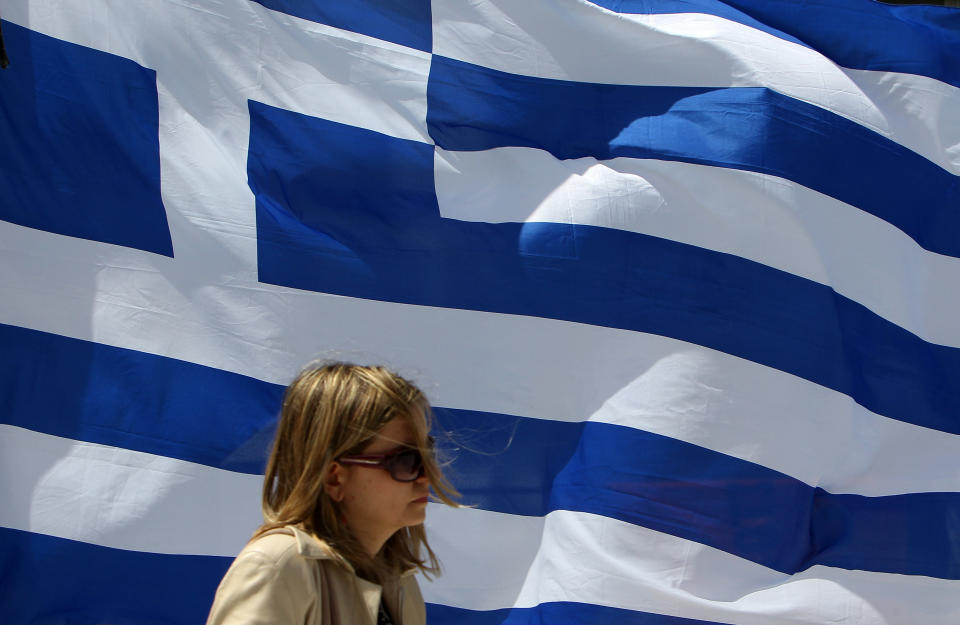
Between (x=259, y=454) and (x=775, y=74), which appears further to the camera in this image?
(x=775, y=74)

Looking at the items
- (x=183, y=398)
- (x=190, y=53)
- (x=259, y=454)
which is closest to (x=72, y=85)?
(x=190, y=53)

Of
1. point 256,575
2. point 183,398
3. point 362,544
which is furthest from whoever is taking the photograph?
point 183,398

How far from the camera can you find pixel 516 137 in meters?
3.70

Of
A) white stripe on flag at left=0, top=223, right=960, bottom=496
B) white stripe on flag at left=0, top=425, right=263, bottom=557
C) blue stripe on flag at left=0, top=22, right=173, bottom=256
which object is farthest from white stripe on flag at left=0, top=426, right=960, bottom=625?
blue stripe on flag at left=0, top=22, right=173, bottom=256

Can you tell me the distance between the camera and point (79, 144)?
10.3 ft

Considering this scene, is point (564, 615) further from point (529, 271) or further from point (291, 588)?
point (291, 588)

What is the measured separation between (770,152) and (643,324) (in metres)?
0.75

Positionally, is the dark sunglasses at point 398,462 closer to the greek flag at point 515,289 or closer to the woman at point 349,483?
the woman at point 349,483

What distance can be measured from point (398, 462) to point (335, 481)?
99 millimetres

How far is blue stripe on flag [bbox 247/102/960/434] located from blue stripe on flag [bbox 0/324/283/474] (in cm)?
37

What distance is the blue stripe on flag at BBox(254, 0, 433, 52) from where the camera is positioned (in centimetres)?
352

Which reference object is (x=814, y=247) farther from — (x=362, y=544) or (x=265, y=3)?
(x=362, y=544)

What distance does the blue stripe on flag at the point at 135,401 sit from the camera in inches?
117

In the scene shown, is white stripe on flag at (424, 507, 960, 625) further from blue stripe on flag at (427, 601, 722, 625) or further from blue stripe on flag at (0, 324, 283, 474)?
blue stripe on flag at (0, 324, 283, 474)
